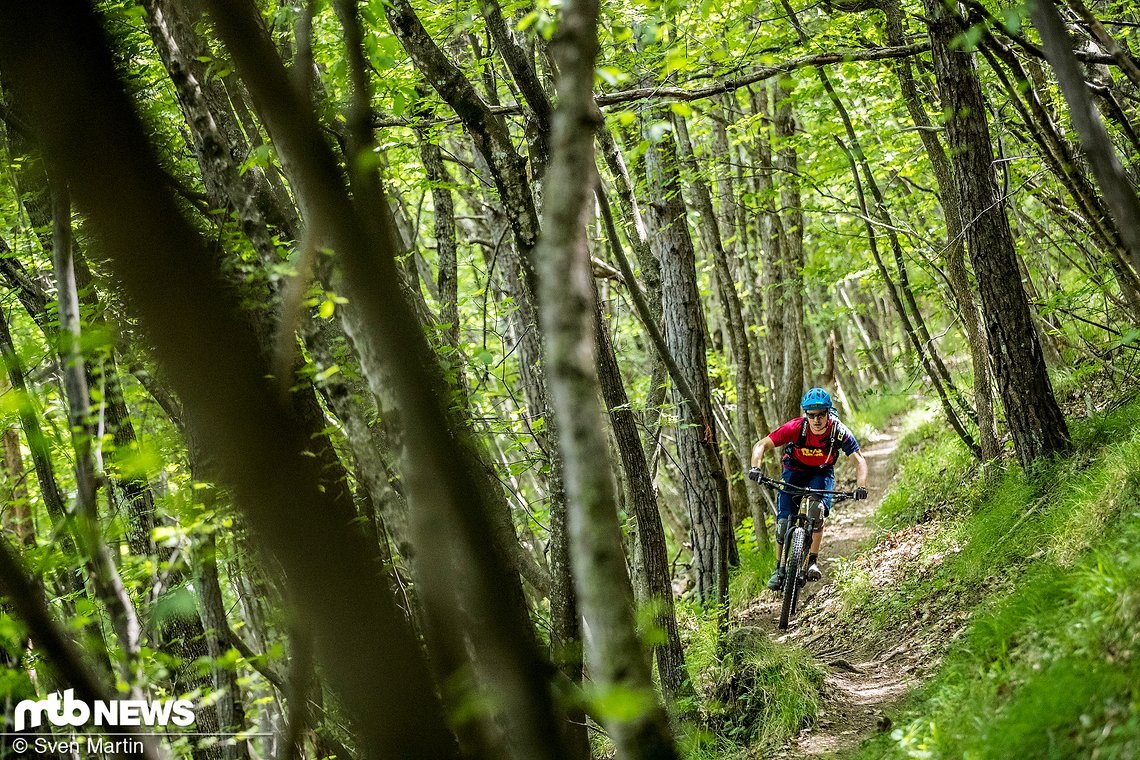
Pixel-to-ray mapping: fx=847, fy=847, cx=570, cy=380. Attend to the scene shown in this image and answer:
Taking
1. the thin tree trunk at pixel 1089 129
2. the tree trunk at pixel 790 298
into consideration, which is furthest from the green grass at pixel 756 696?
the tree trunk at pixel 790 298

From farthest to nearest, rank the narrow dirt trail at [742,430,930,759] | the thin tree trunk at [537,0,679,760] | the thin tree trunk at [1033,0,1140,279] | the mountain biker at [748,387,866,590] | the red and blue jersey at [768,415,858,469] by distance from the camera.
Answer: the red and blue jersey at [768,415,858,469] → the mountain biker at [748,387,866,590] → the narrow dirt trail at [742,430,930,759] → the thin tree trunk at [1033,0,1140,279] → the thin tree trunk at [537,0,679,760]

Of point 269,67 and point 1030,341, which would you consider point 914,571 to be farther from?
point 269,67

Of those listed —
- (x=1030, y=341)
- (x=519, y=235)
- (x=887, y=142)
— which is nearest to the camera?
(x=519, y=235)

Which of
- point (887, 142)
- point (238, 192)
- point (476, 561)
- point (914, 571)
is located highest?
point (887, 142)

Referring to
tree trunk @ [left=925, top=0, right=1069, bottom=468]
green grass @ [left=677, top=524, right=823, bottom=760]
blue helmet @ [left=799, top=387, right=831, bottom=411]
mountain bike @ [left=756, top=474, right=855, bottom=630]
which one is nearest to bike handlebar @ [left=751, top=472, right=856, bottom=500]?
mountain bike @ [left=756, top=474, right=855, bottom=630]

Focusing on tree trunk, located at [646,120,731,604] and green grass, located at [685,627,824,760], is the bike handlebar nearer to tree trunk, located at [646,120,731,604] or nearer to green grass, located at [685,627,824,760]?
tree trunk, located at [646,120,731,604]

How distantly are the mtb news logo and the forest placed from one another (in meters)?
0.05

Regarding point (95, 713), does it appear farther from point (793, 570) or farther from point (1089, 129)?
point (793, 570)

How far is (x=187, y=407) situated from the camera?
145 centimetres

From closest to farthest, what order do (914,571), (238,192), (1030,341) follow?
(238,192) < (1030,341) < (914,571)

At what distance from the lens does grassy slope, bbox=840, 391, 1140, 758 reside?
328 centimetres

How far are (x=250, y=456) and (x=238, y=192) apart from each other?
121 inches

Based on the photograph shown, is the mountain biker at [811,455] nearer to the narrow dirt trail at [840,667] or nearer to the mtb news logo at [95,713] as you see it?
the narrow dirt trail at [840,667]

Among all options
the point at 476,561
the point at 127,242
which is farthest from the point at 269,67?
the point at 476,561
